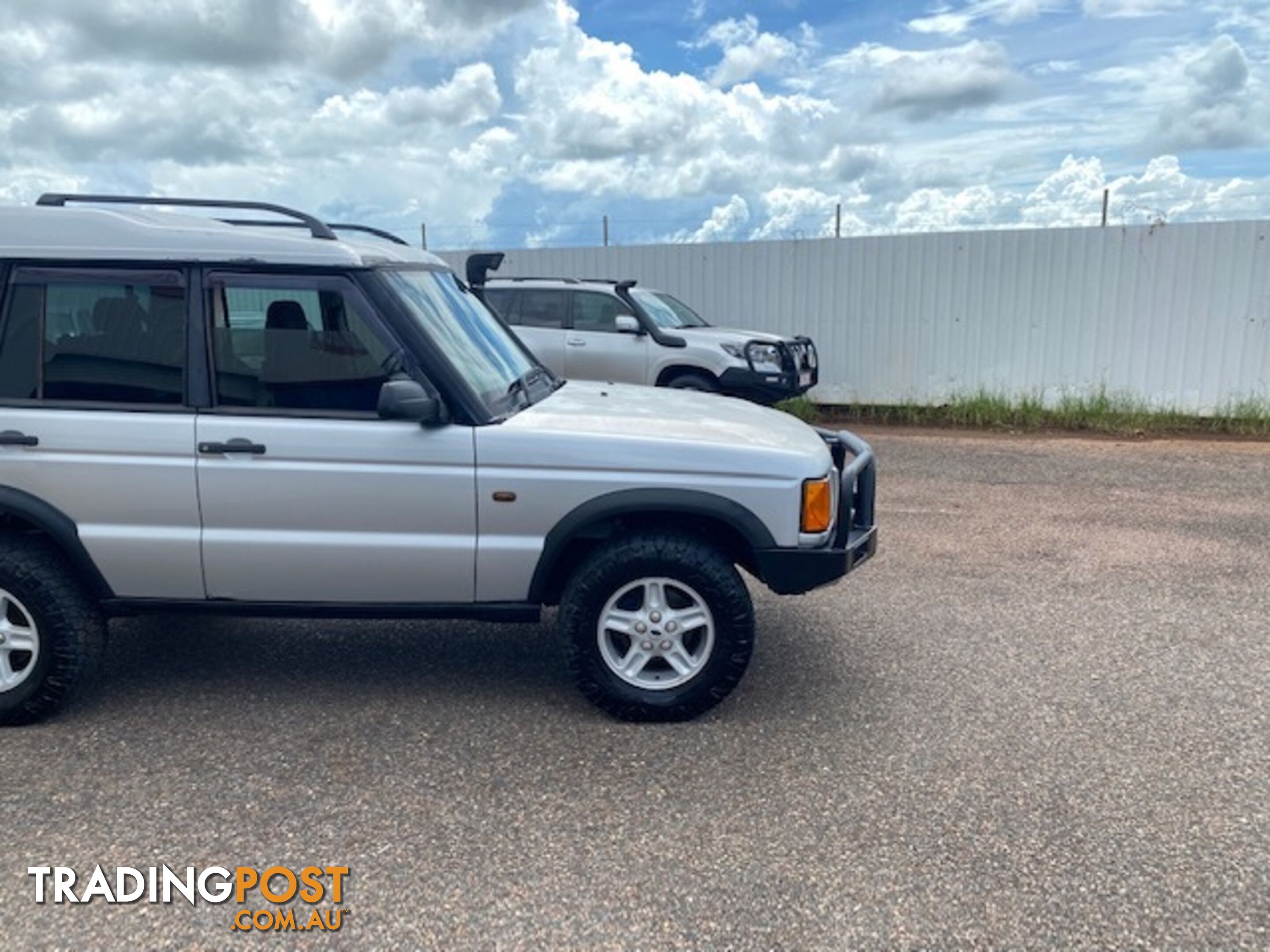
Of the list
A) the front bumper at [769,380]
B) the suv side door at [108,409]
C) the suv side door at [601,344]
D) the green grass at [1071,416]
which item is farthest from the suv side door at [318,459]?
the green grass at [1071,416]

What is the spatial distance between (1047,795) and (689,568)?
1479 millimetres

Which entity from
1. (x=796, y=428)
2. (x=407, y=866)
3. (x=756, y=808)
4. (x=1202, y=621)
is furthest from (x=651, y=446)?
(x=1202, y=621)

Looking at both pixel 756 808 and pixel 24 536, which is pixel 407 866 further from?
pixel 24 536

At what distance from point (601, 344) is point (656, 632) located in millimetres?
7452

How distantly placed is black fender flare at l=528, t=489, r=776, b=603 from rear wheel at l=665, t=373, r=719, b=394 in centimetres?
712

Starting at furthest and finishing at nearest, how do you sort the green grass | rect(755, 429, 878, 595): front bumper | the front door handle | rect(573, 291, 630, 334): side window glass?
1. the green grass
2. rect(573, 291, 630, 334): side window glass
3. rect(755, 429, 878, 595): front bumper
4. the front door handle

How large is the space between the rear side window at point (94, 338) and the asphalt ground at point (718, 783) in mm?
1338

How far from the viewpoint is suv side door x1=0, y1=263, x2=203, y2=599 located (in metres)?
3.74

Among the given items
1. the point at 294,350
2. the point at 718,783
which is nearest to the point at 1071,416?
the point at 718,783

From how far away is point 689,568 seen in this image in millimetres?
3797

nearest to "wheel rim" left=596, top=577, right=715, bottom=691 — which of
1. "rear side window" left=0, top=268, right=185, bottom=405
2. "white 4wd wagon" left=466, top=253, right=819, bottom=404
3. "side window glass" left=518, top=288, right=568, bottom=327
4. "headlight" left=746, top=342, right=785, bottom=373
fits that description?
"rear side window" left=0, top=268, right=185, bottom=405

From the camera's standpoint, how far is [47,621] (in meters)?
3.80

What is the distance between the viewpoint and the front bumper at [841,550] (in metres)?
3.83

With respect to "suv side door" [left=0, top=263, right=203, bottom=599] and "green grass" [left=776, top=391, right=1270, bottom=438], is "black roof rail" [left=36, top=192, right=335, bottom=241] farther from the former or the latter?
"green grass" [left=776, top=391, right=1270, bottom=438]
